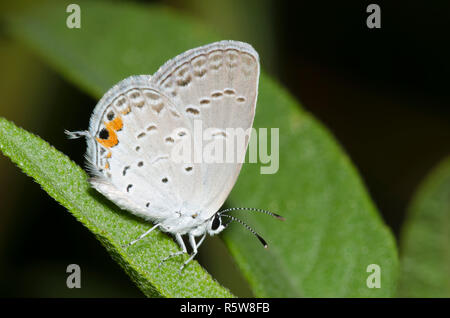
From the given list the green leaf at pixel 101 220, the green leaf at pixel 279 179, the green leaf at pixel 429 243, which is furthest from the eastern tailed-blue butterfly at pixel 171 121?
the green leaf at pixel 429 243

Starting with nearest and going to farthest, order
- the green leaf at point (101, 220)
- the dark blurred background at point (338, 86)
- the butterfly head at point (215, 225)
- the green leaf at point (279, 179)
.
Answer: the green leaf at point (101, 220), the green leaf at point (279, 179), the butterfly head at point (215, 225), the dark blurred background at point (338, 86)

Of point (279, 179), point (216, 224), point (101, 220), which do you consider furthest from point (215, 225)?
point (101, 220)

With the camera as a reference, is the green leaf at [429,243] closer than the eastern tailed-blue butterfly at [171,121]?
No

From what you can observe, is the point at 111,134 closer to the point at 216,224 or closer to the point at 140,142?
the point at 140,142

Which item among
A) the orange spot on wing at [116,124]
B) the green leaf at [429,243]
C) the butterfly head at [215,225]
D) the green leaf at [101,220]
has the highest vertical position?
the orange spot on wing at [116,124]

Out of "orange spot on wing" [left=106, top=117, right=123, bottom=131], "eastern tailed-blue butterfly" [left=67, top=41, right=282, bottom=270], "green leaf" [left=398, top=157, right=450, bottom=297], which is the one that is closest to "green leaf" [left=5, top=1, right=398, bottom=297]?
"eastern tailed-blue butterfly" [left=67, top=41, right=282, bottom=270]

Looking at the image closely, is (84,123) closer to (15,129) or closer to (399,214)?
(15,129)

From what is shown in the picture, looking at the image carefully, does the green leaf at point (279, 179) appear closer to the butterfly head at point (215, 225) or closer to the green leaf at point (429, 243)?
the butterfly head at point (215, 225)
